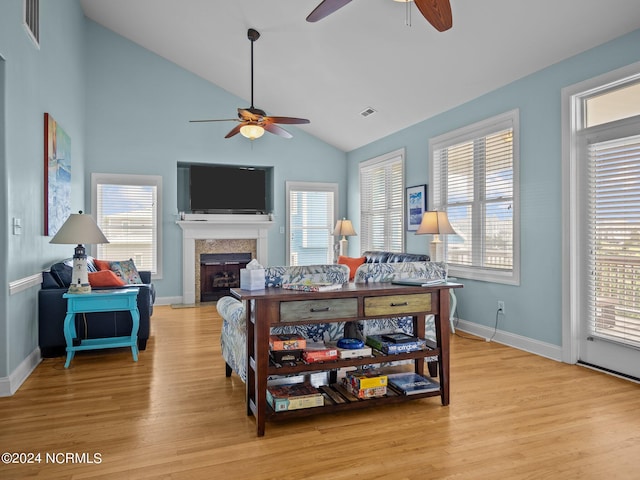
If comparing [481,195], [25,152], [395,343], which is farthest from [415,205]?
[25,152]

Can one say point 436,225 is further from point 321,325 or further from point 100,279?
point 100,279

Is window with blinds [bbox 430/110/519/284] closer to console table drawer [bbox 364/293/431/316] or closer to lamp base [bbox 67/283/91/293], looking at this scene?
console table drawer [bbox 364/293/431/316]

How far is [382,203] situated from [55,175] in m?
4.53

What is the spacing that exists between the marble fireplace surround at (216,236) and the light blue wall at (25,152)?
233 cm

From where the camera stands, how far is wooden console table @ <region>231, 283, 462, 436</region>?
8.02 feet

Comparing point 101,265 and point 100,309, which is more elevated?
point 101,265

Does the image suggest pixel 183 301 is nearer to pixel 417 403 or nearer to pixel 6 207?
pixel 6 207

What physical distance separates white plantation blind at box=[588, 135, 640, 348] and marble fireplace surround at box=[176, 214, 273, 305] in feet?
16.6

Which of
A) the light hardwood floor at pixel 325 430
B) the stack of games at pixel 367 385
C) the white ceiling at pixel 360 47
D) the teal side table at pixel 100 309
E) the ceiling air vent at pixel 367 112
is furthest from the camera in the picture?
Result: the ceiling air vent at pixel 367 112

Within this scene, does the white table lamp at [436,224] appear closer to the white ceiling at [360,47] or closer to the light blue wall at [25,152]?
the white ceiling at [360,47]

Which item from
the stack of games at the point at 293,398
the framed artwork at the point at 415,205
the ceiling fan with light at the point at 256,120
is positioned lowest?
the stack of games at the point at 293,398

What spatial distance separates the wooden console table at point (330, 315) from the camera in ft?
8.02

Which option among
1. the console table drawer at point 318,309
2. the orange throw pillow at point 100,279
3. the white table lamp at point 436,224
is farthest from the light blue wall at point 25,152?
the white table lamp at point 436,224

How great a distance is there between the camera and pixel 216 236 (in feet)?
24.0
